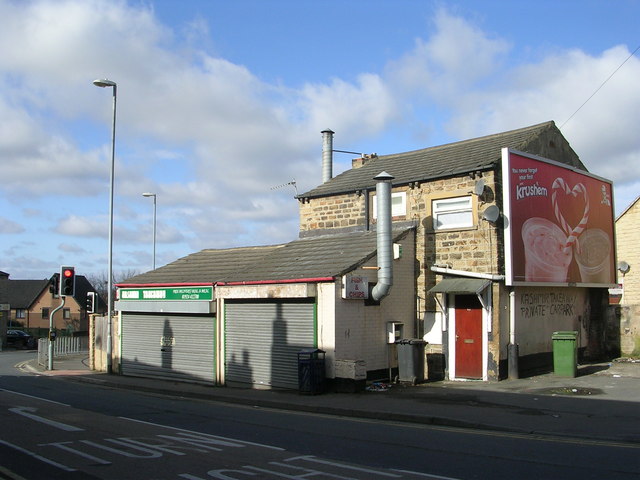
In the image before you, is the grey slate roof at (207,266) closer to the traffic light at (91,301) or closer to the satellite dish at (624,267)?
the traffic light at (91,301)

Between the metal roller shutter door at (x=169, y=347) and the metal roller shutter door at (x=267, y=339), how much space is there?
1.07m

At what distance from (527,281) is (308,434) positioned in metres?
9.85

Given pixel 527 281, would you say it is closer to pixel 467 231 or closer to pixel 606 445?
pixel 467 231

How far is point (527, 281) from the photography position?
1852cm

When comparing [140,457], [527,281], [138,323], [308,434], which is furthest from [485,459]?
[138,323]

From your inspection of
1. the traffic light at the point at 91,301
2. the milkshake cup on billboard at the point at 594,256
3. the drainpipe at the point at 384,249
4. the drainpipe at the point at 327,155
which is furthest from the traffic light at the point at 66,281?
the milkshake cup on billboard at the point at 594,256

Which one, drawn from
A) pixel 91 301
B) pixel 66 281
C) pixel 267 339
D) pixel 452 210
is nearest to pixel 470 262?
pixel 452 210

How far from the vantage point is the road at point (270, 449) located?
26.3 feet

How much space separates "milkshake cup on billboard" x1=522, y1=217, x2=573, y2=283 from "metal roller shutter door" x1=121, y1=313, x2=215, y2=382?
9.90 m

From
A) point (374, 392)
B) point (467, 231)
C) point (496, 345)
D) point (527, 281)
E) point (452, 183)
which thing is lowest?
point (374, 392)

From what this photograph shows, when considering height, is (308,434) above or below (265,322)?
below

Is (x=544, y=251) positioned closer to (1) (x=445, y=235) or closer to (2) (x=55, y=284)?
(1) (x=445, y=235)

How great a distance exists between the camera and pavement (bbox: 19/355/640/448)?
11.2 m

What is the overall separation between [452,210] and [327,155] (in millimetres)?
9201
